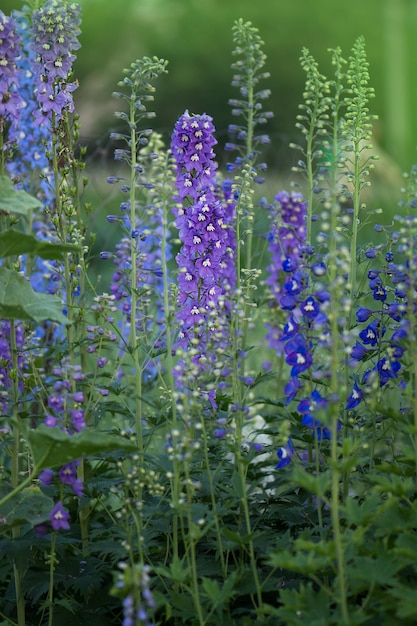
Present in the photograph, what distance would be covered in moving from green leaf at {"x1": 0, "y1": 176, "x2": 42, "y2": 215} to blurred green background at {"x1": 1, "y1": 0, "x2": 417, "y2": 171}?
14878mm

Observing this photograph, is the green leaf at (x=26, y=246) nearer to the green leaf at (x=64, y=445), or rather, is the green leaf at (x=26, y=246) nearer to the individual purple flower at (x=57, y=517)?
the green leaf at (x=64, y=445)

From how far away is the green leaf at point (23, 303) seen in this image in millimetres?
2572

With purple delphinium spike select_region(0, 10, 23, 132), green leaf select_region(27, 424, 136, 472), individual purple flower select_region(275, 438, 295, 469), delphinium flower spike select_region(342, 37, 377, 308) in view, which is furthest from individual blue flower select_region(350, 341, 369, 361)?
purple delphinium spike select_region(0, 10, 23, 132)

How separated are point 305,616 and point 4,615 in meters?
1.12

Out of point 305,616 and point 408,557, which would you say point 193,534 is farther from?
point 408,557

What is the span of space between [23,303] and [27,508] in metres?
0.58

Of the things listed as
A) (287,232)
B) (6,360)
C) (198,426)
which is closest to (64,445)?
(198,426)

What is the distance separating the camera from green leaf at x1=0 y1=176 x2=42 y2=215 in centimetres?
266

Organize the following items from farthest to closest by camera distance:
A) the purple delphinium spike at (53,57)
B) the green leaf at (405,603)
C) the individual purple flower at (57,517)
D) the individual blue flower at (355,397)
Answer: the purple delphinium spike at (53,57) → the individual blue flower at (355,397) → the individual purple flower at (57,517) → the green leaf at (405,603)

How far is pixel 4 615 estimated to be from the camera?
2.92 metres

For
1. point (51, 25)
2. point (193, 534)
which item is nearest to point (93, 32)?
point (51, 25)

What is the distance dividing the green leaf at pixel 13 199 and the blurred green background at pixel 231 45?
14878 millimetres

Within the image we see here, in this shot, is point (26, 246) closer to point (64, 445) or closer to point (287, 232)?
point (64, 445)

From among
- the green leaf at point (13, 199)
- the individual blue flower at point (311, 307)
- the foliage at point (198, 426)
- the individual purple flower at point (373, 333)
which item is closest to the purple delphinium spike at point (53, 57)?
the foliage at point (198, 426)
